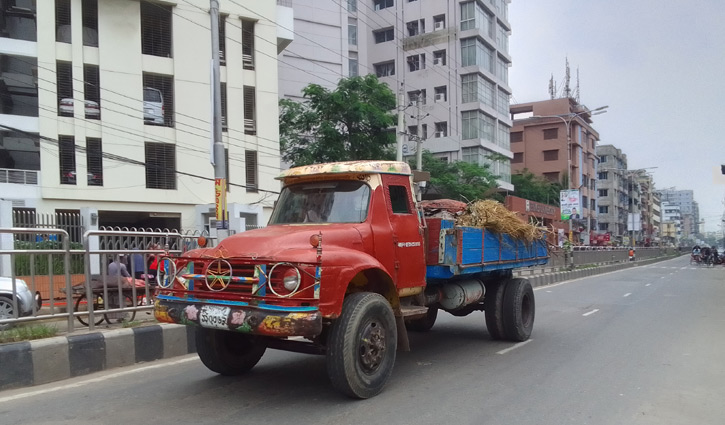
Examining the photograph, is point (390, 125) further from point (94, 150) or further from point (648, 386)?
point (648, 386)

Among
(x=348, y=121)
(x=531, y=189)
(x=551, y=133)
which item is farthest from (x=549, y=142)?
(x=348, y=121)

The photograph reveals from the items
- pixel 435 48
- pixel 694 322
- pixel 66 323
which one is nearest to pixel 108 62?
pixel 66 323

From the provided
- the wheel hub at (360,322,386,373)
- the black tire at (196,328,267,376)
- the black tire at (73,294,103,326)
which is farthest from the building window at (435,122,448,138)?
the wheel hub at (360,322,386,373)

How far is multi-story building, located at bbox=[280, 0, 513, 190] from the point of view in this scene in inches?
1705

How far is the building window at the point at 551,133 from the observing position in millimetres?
62656

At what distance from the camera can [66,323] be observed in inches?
266

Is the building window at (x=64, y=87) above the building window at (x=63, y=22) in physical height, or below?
below

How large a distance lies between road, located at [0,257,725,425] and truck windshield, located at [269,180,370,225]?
172 cm

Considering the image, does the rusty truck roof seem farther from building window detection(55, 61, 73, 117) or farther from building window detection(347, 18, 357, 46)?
building window detection(347, 18, 357, 46)

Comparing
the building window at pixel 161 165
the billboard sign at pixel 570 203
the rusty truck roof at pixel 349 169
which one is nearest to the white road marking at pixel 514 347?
the rusty truck roof at pixel 349 169

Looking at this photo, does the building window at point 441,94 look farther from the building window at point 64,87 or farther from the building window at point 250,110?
the building window at point 64,87

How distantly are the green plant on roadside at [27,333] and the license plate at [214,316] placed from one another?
103 inches

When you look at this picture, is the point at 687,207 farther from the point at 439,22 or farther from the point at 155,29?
the point at 155,29

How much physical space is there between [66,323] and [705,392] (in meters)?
7.22
